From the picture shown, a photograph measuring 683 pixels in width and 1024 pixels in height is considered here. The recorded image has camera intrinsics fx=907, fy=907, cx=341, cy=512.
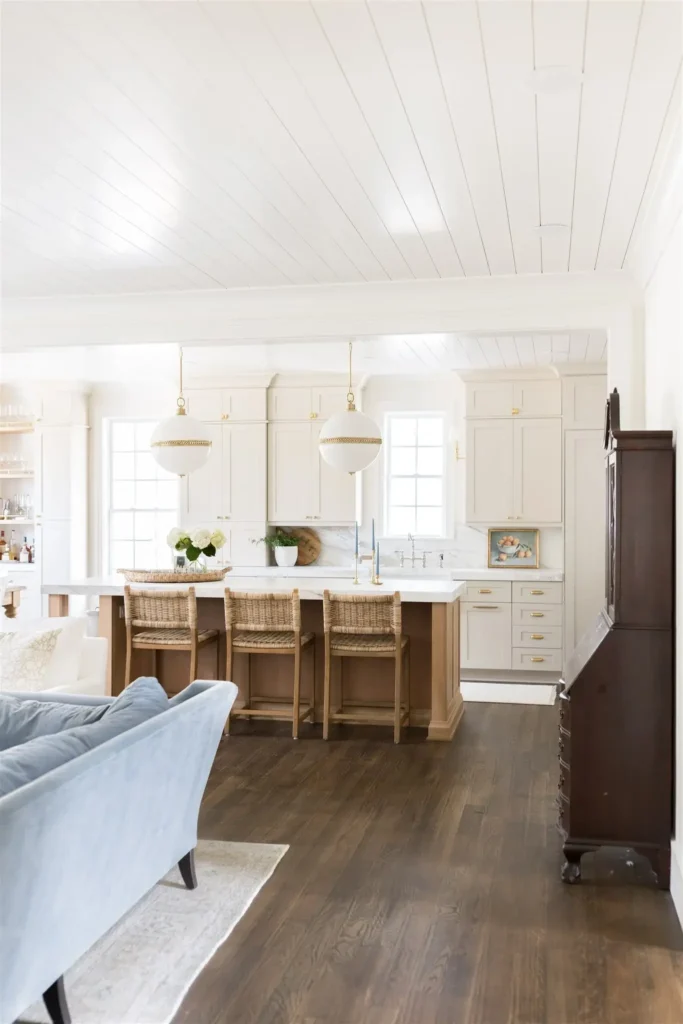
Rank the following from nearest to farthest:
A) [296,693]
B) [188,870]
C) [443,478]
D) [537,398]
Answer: [188,870]
[296,693]
[537,398]
[443,478]

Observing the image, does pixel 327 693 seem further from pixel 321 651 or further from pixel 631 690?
pixel 631 690

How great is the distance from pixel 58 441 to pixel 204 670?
3.90 metres

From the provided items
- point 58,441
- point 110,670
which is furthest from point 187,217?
point 58,441

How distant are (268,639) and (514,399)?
11.4 ft

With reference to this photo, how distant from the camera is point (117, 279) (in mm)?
5168

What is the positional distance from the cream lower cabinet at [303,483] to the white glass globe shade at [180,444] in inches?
99.7

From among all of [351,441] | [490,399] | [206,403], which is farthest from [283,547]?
[351,441]

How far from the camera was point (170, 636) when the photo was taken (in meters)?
5.90

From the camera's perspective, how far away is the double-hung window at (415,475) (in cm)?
871

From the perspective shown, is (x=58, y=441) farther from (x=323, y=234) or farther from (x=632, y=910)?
(x=632, y=910)

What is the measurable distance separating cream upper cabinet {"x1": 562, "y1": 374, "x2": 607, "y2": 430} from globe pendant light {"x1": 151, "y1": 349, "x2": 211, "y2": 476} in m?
3.43

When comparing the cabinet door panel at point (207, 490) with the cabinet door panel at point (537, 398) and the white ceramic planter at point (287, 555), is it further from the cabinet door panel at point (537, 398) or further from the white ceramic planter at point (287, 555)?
the cabinet door panel at point (537, 398)

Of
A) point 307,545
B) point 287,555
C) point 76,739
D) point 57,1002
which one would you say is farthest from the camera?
point 307,545

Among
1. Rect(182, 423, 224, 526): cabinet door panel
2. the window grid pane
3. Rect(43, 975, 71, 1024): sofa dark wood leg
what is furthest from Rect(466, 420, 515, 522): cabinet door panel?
Rect(43, 975, 71, 1024): sofa dark wood leg
